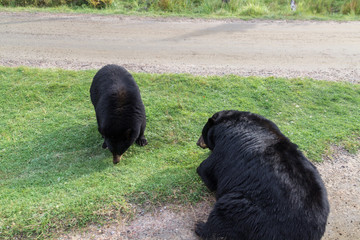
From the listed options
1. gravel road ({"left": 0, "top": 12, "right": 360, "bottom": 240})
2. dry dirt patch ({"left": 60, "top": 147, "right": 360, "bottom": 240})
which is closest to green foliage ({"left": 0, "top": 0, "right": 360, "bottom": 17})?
gravel road ({"left": 0, "top": 12, "right": 360, "bottom": 240})

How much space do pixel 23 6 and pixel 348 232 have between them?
1676 centimetres

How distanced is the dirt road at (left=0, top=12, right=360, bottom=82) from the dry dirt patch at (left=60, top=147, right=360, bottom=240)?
4903mm

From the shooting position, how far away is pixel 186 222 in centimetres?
475

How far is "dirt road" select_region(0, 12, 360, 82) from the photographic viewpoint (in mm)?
10195

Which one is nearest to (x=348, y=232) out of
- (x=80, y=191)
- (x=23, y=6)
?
(x=80, y=191)

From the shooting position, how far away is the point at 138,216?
4.79 meters

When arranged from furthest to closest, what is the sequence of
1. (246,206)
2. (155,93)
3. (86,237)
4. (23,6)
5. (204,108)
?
(23,6)
(155,93)
(204,108)
(86,237)
(246,206)

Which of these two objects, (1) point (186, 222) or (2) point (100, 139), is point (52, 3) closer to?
(2) point (100, 139)

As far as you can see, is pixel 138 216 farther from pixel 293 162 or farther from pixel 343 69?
pixel 343 69

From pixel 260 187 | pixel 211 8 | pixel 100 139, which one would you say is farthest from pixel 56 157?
pixel 211 8

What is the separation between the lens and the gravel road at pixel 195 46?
9914mm

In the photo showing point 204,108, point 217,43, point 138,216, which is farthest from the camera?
point 217,43

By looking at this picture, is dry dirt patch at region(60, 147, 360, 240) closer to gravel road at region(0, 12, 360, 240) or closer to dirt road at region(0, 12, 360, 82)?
gravel road at region(0, 12, 360, 240)

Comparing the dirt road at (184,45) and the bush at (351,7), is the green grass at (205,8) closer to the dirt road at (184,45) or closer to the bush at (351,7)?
the bush at (351,7)
